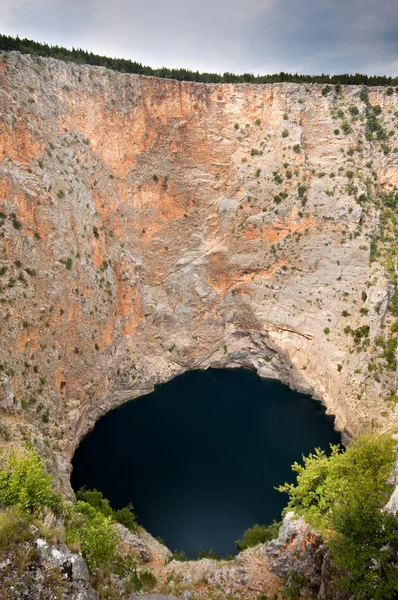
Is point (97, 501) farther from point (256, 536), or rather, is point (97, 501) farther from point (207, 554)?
point (256, 536)

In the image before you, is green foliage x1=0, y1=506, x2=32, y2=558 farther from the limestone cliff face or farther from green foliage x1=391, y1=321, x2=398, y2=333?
green foliage x1=391, y1=321, x2=398, y2=333

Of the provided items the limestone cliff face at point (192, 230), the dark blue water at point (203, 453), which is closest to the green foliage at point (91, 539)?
the dark blue water at point (203, 453)

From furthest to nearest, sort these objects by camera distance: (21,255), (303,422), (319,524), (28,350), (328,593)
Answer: (303,422) < (21,255) < (28,350) < (319,524) < (328,593)

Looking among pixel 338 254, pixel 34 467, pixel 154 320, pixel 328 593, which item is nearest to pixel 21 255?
pixel 154 320

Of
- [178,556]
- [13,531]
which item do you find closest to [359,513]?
[13,531]

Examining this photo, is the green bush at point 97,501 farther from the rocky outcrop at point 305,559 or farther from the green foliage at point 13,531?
the green foliage at point 13,531

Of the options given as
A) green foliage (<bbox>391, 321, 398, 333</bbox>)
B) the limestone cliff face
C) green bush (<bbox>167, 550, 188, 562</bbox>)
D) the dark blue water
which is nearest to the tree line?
the limestone cliff face

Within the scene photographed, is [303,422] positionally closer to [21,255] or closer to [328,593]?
[328,593]
